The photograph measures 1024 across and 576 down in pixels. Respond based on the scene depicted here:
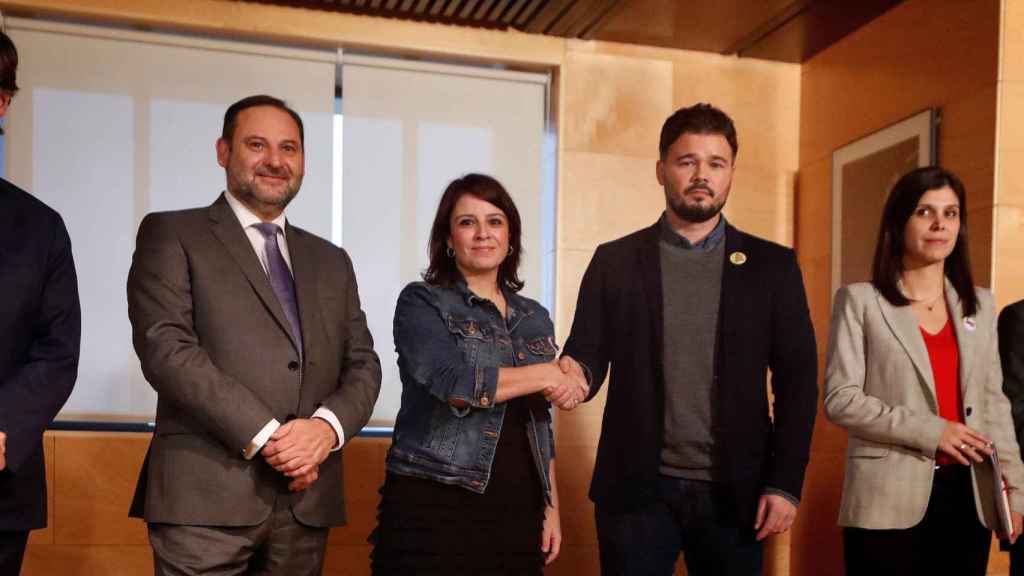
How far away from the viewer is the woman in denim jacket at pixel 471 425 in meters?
2.39

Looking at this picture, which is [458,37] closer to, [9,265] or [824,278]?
[824,278]

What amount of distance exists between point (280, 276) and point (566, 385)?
2.62 feet

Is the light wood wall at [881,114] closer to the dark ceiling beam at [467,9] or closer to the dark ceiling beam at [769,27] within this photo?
the dark ceiling beam at [769,27]

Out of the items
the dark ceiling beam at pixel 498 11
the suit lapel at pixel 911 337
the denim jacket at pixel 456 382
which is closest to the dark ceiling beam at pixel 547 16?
the dark ceiling beam at pixel 498 11

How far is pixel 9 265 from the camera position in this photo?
6.70ft

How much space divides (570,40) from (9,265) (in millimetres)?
3104

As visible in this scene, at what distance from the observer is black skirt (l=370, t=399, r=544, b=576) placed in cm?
238

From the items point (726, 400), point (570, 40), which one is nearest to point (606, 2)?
point (570, 40)

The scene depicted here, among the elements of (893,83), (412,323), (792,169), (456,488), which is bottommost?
(456,488)

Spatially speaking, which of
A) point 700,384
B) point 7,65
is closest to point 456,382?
point 700,384

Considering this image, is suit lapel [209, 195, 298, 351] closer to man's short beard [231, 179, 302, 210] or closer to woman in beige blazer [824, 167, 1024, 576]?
man's short beard [231, 179, 302, 210]

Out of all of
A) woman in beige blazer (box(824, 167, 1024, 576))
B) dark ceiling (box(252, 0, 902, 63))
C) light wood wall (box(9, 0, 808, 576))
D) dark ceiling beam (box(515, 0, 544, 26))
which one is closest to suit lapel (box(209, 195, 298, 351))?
woman in beige blazer (box(824, 167, 1024, 576))

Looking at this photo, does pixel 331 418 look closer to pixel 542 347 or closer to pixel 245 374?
pixel 245 374

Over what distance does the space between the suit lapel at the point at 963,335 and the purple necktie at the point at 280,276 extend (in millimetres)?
1813
